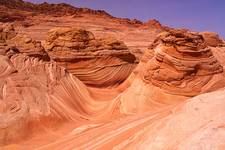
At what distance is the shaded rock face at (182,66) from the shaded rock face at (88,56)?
15.9ft

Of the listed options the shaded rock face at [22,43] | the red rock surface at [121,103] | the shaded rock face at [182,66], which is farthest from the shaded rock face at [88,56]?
the shaded rock face at [182,66]

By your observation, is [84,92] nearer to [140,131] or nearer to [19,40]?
[19,40]

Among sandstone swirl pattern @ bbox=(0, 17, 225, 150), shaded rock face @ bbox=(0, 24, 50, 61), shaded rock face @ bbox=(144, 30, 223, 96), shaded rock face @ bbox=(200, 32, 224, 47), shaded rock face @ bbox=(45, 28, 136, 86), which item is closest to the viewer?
sandstone swirl pattern @ bbox=(0, 17, 225, 150)

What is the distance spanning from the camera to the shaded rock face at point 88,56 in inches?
554

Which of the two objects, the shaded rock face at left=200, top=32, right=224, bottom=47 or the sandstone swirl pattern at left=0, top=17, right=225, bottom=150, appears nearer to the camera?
the sandstone swirl pattern at left=0, top=17, right=225, bottom=150

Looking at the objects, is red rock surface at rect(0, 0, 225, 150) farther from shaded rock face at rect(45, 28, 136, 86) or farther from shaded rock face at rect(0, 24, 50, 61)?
shaded rock face at rect(45, 28, 136, 86)

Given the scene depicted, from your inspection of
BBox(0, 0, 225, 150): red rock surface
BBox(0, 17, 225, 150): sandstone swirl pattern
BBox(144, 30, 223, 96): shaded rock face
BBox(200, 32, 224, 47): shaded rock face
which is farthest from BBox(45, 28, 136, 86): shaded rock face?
BBox(200, 32, 224, 47): shaded rock face

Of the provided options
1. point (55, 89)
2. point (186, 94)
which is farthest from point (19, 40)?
point (186, 94)

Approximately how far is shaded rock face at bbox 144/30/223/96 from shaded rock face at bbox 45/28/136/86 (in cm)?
484

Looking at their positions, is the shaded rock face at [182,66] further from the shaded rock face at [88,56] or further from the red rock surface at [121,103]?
the shaded rock face at [88,56]

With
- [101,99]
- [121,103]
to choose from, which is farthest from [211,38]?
[121,103]

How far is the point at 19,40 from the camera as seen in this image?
12070 mm

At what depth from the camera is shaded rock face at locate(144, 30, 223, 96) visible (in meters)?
8.83

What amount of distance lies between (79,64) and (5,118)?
712 centimetres
